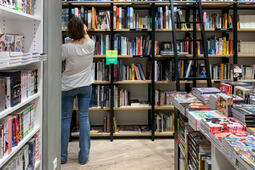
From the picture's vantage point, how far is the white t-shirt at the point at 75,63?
8.54 feet

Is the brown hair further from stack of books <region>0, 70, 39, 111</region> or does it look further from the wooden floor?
the wooden floor

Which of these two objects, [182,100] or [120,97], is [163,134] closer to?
[120,97]

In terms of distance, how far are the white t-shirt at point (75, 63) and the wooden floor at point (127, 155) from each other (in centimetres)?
89

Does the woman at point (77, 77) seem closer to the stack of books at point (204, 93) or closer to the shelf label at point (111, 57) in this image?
the shelf label at point (111, 57)

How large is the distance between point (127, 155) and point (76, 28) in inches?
63.1

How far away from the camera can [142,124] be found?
13.0 ft

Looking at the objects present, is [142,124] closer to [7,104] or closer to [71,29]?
[71,29]

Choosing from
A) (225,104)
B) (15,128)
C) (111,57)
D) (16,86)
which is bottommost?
(15,128)

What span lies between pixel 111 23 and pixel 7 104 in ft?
7.97

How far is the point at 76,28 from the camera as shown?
8.46 feet

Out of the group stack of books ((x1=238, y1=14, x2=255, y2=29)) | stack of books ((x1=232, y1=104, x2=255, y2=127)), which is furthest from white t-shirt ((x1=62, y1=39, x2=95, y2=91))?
stack of books ((x1=238, y1=14, x2=255, y2=29))

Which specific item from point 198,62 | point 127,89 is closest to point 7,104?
point 127,89

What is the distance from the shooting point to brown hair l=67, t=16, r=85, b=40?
2.57 metres

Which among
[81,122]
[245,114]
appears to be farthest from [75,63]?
[245,114]
